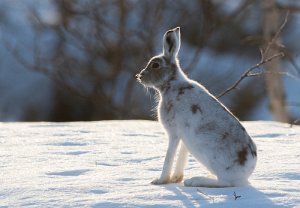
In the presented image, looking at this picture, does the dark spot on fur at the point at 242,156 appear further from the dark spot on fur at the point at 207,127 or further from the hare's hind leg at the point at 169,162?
the hare's hind leg at the point at 169,162

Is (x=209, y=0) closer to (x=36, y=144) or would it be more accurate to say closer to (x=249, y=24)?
(x=249, y=24)

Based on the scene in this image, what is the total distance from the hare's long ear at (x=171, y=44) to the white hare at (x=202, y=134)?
11 cm

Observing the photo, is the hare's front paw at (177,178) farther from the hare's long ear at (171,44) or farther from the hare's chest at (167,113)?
the hare's long ear at (171,44)

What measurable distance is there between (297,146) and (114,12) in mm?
8872

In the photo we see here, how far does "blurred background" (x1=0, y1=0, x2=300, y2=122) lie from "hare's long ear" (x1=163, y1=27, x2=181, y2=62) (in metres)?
7.53

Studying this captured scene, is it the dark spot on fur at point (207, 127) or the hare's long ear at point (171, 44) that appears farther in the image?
the hare's long ear at point (171, 44)

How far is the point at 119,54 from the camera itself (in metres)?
13.9

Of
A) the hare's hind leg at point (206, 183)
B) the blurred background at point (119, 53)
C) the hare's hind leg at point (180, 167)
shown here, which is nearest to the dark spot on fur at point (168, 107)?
the hare's hind leg at point (180, 167)

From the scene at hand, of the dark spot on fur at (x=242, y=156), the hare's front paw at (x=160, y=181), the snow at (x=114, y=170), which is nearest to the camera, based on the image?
the snow at (x=114, y=170)

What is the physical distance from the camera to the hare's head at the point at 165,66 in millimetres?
4855

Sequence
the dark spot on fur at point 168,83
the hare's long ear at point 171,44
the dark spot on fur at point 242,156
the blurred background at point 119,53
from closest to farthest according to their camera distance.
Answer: the dark spot on fur at point 242,156, the dark spot on fur at point 168,83, the hare's long ear at point 171,44, the blurred background at point 119,53

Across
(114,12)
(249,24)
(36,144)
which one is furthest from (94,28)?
(36,144)

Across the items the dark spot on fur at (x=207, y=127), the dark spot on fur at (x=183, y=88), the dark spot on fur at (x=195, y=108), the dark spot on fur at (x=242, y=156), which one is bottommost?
the dark spot on fur at (x=242, y=156)

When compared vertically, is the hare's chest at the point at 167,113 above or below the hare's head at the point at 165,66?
below
